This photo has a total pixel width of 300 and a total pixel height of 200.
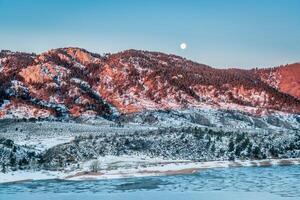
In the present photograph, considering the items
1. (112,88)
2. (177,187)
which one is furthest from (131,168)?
(112,88)

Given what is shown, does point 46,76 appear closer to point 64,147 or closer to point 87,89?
point 87,89

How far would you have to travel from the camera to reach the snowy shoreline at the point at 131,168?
4762 cm

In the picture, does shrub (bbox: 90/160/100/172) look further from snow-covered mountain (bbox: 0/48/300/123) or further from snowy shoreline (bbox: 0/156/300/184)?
snow-covered mountain (bbox: 0/48/300/123)

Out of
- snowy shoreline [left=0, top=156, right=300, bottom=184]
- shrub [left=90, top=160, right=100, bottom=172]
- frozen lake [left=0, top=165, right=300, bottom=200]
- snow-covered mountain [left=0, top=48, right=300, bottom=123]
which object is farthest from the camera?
snow-covered mountain [left=0, top=48, right=300, bottom=123]

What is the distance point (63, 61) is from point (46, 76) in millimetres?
15973

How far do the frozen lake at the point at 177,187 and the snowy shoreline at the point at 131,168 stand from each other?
201 centimetres

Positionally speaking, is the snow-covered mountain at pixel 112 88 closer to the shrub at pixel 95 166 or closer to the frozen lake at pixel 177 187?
the shrub at pixel 95 166

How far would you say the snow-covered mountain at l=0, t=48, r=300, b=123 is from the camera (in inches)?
4909

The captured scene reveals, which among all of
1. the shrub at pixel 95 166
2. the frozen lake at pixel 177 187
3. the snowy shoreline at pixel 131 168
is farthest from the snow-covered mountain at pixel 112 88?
the frozen lake at pixel 177 187

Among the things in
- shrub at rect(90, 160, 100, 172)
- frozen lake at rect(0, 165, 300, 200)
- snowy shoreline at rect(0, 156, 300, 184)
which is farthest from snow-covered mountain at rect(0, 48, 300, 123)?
frozen lake at rect(0, 165, 300, 200)

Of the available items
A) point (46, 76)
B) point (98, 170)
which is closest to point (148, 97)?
point (46, 76)

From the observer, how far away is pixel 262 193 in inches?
1448

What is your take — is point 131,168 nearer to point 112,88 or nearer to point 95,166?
point 95,166

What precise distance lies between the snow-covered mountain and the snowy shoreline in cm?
6225
